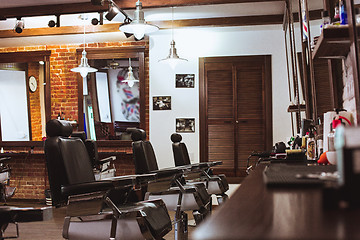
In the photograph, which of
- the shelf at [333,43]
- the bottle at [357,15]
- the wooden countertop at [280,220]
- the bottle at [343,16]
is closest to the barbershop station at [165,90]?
the shelf at [333,43]

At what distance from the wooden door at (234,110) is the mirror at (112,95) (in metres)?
1.27

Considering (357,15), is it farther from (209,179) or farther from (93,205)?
(209,179)

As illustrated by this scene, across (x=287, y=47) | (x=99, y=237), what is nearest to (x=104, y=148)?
(x=287, y=47)

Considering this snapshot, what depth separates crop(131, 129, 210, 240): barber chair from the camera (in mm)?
3727

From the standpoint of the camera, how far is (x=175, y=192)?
427 centimetres

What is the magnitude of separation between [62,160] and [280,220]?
2.38 m

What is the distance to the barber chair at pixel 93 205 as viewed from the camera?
2.64 meters

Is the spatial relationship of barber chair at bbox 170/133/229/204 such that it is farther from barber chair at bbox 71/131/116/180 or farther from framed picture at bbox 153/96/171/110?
framed picture at bbox 153/96/171/110

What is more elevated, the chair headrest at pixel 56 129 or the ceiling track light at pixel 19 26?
the ceiling track light at pixel 19 26

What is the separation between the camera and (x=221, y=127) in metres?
8.09

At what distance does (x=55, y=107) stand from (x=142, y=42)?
7.11ft

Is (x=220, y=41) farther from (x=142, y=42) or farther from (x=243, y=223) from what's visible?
(x=243, y=223)

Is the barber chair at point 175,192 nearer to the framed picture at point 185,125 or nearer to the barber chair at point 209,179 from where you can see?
the barber chair at point 209,179

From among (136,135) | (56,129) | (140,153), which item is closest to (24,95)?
(136,135)
